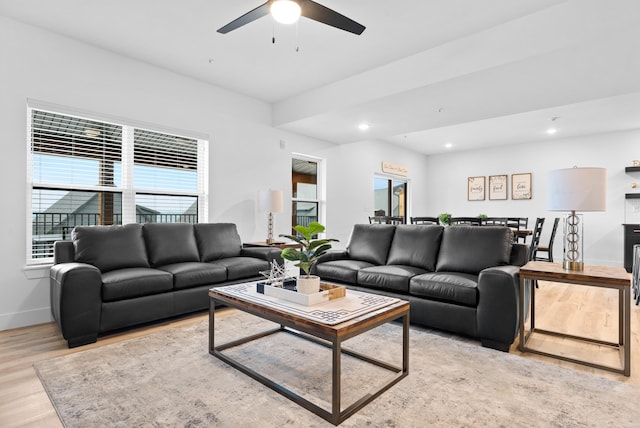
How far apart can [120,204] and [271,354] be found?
2788 millimetres

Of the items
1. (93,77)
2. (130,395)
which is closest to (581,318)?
(130,395)

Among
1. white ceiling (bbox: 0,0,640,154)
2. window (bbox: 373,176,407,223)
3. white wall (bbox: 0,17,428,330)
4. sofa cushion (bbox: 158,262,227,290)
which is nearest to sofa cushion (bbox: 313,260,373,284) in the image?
sofa cushion (bbox: 158,262,227,290)

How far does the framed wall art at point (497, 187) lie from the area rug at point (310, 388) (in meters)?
6.50

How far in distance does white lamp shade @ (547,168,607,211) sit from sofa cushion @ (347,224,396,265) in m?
1.79

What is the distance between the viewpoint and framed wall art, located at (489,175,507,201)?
26.9 ft

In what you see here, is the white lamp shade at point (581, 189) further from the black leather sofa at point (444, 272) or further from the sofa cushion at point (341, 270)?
the sofa cushion at point (341, 270)

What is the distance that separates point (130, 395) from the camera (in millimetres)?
1986

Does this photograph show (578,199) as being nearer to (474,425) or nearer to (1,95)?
(474,425)

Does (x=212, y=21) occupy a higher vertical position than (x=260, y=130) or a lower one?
higher

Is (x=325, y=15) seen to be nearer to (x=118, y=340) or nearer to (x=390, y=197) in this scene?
(x=118, y=340)

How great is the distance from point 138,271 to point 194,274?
1.66 feet

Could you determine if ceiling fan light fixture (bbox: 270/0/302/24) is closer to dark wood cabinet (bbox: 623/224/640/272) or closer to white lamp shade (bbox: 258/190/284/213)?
white lamp shade (bbox: 258/190/284/213)

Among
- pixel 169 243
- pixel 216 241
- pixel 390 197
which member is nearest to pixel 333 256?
pixel 216 241

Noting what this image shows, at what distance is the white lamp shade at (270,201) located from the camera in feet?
16.0
